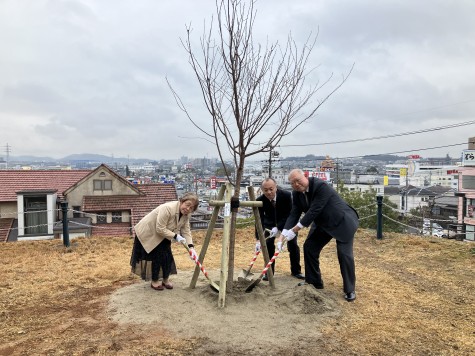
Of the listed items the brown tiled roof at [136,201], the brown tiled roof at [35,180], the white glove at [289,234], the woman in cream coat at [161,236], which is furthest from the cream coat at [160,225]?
the brown tiled roof at [136,201]

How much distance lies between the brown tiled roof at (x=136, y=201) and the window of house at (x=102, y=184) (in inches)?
26.9

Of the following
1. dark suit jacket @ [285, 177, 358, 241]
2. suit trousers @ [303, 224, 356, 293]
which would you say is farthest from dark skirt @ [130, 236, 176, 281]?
suit trousers @ [303, 224, 356, 293]

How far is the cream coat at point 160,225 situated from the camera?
4.24m

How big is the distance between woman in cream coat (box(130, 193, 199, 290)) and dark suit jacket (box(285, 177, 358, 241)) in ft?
4.12

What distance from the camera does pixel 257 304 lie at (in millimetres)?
4031

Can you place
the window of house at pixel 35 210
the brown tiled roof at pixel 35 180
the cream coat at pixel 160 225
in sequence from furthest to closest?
the brown tiled roof at pixel 35 180 < the window of house at pixel 35 210 < the cream coat at pixel 160 225

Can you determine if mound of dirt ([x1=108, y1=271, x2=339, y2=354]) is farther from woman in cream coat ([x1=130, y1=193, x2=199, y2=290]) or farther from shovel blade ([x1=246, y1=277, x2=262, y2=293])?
woman in cream coat ([x1=130, y1=193, x2=199, y2=290])

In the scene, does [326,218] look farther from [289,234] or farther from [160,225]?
[160,225]

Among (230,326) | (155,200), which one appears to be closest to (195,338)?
(230,326)

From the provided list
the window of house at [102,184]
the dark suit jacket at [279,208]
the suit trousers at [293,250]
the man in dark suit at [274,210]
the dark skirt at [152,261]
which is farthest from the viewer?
the window of house at [102,184]

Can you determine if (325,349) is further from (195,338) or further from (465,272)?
(465,272)

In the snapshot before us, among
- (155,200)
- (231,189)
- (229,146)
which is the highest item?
(229,146)

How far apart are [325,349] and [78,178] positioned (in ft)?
86.5

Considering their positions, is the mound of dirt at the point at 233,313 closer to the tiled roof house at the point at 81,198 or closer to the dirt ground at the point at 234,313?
the dirt ground at the point at 234,313
